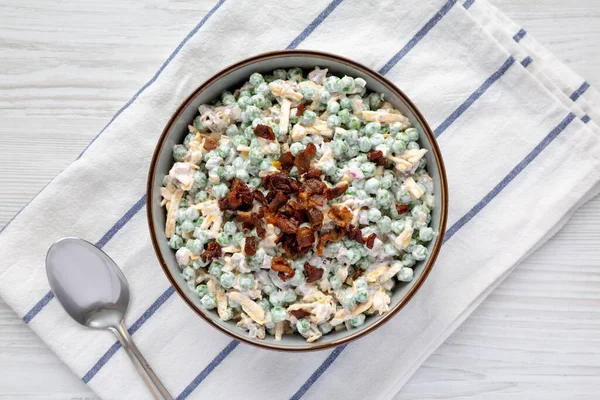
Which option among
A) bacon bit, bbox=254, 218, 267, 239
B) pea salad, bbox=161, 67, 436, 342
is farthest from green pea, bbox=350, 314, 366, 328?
bacon bit, bbox=254, 218, 267, 239

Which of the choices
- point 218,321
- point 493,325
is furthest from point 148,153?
point 493,325

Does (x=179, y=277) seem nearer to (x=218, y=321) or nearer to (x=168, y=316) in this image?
(x=218, y=321)

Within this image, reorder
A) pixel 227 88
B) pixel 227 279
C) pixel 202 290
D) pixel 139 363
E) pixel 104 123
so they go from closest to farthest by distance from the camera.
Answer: pixel 227 279 → pixel 202 290 → pixel 227 88 → pixel 139 363 → pixel 104 123

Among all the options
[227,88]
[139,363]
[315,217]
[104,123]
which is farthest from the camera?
[104,123]

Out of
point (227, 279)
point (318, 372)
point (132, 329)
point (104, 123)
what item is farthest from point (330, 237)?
point (104, 123)

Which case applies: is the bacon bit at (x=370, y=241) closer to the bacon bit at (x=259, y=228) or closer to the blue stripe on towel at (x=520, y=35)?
the bacon bit at (x=259, y=228)

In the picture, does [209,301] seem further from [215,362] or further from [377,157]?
[377,157]

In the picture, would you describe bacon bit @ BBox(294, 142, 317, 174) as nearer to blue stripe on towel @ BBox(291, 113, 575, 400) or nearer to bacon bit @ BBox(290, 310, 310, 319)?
bacon bit @ BBox(290, 310, 310, 319)
